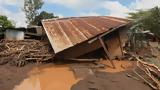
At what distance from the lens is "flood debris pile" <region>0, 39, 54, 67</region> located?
12938mm

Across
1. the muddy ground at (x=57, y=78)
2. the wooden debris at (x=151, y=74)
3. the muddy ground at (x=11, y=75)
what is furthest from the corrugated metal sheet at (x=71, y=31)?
the wooden debris at (x=151, y=74)

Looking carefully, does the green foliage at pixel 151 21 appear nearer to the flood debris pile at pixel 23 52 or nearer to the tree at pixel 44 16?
the flood debris pile at pixel 23 52

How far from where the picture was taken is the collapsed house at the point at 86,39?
12.8m

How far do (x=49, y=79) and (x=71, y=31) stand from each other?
14.0 feet

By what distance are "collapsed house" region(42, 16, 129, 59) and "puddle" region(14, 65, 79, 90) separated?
2.44 feet

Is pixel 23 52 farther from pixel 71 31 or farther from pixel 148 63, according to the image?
pixel 148 63

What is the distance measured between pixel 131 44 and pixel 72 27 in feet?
9.43

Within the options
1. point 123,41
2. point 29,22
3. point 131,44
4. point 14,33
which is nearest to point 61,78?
point 123,41

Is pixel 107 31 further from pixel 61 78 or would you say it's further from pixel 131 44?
pixel 61 78

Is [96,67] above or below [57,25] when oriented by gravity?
below

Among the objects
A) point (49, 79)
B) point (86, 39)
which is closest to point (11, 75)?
point (49, 79)

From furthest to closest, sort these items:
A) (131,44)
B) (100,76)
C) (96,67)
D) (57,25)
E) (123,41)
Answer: (57,25), (131,44), (123,41), (96,67), (100,76)

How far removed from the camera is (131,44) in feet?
49.5

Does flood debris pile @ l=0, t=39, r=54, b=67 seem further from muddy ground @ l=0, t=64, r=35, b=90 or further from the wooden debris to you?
the wooden debris
